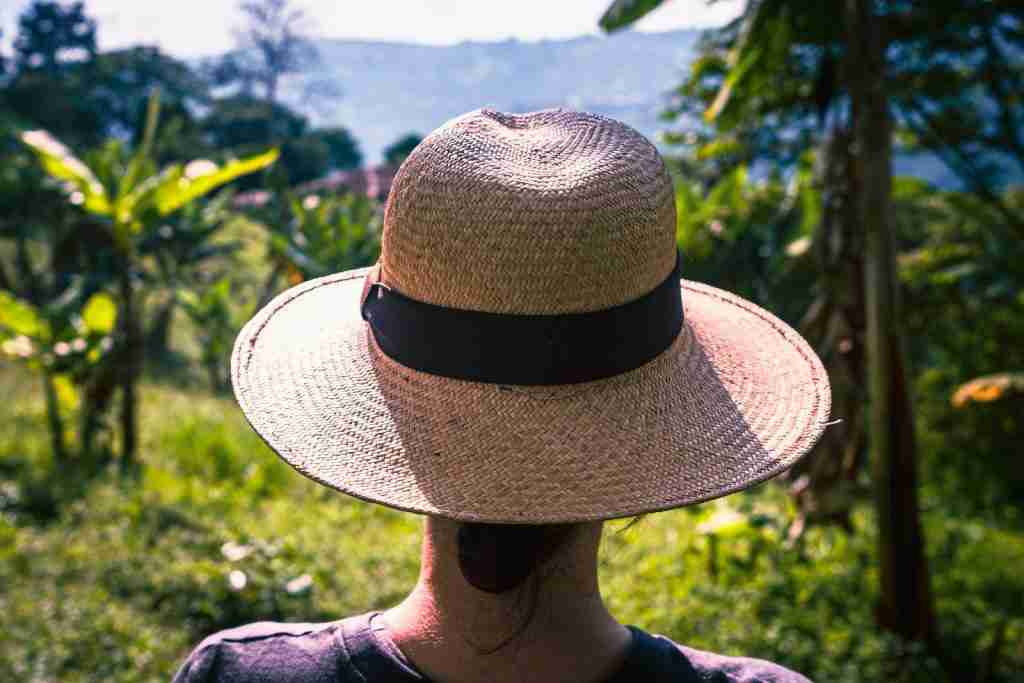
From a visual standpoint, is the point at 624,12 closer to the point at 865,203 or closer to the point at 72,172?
the point at 865,203

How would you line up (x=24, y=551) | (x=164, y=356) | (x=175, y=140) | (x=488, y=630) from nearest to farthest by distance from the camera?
1. (x=488, y=630)
2. (x=24, y=551)
3. (x=164, y=356)
4. (x=175, y=140)

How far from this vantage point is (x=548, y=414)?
44.3 inches

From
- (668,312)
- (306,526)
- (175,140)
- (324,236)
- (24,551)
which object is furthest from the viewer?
(175,140)

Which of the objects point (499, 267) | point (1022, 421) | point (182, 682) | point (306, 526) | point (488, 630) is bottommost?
point (1022, 421)

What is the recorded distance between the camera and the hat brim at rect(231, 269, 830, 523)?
1.07 metres

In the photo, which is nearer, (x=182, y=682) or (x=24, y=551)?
(x=182, y=682)

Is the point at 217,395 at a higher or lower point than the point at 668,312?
lower

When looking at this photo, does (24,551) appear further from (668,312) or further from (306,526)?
(668,312)

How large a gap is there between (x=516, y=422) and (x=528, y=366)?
2.5 inches

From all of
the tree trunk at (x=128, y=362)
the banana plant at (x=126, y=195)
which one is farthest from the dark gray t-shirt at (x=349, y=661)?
the tree trunk at (x=128, y=362)

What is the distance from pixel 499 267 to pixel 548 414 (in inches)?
6.9

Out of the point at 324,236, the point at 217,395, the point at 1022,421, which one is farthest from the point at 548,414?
the point at 217,395

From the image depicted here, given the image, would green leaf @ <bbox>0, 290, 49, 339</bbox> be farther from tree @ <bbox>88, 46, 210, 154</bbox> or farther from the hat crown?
tree @ <bbox>88, 46, 210, 154</bbox>

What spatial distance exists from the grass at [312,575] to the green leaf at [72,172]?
1845 mm
